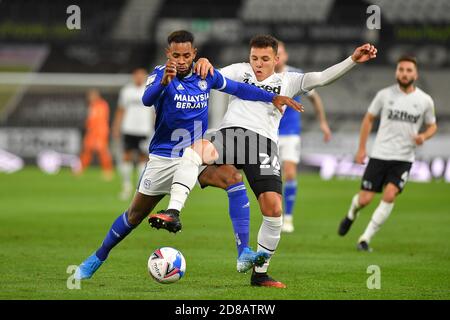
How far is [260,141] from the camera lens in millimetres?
8453

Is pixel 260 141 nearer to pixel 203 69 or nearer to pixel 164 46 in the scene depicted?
pixel 203 69

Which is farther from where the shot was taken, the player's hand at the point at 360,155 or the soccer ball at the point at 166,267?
the player's hand at the point at 360,155

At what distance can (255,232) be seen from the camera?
1305 centimetres

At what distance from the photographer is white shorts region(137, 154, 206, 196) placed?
8312 millimetres

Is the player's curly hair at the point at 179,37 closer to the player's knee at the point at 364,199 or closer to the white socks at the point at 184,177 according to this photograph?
the white socks at the point at 184,177

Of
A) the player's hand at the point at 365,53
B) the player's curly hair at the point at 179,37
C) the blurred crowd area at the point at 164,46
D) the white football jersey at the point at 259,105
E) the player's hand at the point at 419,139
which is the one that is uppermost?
the blurred crowd area at the point at 164,46

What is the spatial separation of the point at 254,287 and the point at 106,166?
59.0 feet

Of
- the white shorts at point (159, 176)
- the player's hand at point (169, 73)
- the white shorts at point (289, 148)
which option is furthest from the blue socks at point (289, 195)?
the player's hand at point (169, 73)

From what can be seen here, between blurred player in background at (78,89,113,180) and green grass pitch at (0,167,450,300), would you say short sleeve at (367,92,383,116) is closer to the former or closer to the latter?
green grass pitch at (0,167,450,300)

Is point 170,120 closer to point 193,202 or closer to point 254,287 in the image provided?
point 254,287

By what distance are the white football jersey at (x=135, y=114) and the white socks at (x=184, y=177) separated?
10.9 metres

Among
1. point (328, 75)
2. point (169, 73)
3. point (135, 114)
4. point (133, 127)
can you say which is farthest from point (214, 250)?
point (135, 114)

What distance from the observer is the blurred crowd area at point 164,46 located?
29172mm

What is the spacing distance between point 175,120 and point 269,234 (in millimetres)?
1257
